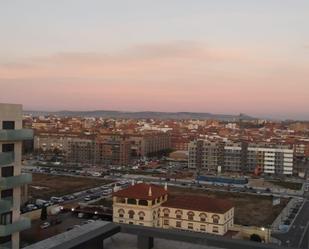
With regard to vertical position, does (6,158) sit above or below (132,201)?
above

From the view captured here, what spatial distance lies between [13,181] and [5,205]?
0.63m

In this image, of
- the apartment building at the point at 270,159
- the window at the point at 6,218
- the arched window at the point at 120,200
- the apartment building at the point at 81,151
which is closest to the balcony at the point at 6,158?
the window at the point at 6,218

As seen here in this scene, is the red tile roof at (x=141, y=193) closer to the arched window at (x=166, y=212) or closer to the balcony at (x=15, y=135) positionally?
the arched window at (x=166, y=212)

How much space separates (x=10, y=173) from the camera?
478 inches

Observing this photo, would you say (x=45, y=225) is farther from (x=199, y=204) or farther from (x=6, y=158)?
(x=6, y=158)

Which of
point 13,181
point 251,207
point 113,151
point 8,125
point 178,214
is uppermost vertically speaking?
point 8,125

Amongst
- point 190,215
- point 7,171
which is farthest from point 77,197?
point 7,171

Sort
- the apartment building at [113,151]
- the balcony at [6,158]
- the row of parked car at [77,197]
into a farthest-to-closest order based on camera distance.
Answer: the apartment building at [113,151], the row of parked car at [77,197], the balcony at [6,158]

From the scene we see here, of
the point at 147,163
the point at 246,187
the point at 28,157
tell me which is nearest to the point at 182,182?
the point at 246,187

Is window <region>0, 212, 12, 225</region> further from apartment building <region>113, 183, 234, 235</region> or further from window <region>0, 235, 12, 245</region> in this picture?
apartment building <region>113, 183, 234, 235</region>

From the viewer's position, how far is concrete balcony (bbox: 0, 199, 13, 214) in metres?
A: 11.6

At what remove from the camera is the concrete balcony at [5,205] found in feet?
38.2

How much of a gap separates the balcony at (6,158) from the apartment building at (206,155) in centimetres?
4941

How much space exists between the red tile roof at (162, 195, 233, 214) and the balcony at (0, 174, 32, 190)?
40.3ft
